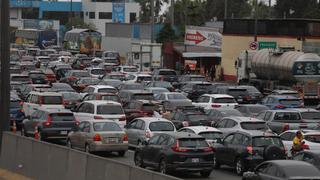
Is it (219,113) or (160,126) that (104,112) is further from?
(219,113)

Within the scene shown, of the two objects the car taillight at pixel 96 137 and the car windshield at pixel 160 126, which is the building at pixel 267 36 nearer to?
the car windshield at pixel 160 126

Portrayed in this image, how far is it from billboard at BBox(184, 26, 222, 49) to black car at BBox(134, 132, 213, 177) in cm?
5973

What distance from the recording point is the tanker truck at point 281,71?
175ft

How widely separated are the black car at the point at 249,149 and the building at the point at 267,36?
136 ft

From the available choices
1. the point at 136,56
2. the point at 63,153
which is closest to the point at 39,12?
the point at 136,56

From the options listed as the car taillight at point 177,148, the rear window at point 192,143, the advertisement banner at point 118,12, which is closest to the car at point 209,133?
the rear window at point 192,143

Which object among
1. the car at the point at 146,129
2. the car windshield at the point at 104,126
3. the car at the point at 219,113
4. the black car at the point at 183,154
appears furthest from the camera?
the car at the point at 219,113

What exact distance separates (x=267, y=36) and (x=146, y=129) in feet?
149

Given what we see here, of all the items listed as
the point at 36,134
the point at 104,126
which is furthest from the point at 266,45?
the point at 104,126

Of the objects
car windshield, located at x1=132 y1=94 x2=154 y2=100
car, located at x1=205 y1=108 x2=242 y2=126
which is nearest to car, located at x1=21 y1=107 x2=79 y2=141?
car, located at x1=205 y1=108 x2=242 y2=126

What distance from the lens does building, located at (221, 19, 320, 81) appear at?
6894 centimetres

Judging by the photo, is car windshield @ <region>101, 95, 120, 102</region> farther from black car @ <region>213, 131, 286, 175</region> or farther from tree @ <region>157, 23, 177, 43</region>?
tree @ <region>157, 23, 177, 43</region>

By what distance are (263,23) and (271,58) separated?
52.8 ft

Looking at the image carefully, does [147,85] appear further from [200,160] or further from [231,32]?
[200,160]
